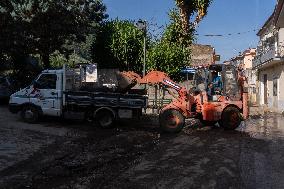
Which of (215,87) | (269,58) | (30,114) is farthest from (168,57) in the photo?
(30,114)

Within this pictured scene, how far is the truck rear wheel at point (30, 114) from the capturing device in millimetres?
18328

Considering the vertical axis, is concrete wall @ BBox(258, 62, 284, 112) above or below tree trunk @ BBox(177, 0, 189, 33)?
below

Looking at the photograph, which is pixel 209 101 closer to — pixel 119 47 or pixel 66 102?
pixel 66 102

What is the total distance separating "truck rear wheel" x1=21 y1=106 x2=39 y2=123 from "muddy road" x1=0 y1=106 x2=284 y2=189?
1.22 ft

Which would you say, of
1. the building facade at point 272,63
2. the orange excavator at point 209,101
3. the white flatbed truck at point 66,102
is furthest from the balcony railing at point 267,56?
the white flatbed truck at point 66,102

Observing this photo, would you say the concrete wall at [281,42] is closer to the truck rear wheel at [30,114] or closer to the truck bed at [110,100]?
the truck bed at [110,100]

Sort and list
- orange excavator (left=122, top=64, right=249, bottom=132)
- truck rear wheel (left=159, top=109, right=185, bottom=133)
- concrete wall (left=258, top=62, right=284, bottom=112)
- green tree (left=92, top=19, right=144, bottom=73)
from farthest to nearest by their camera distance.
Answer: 1. concrete wall (left=258, top=62, right=284, bottom=112)
2. green tree (left=92, top=19, right=144, bottom=73)
3. orange excavator (left=122, top=64, right=249, bottom=132)
4. truck rear wheel (left=159, top=109, right=185, bottom=133)

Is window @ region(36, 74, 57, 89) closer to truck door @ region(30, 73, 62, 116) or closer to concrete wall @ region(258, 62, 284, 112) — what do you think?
truck door @ region(30, 73, 62, 116)

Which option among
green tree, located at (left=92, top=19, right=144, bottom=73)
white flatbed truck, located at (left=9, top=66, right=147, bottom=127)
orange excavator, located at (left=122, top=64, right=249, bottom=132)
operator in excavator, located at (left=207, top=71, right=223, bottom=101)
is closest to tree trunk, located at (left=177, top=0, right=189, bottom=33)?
green tree, located at (left=92, top=19, right=144, bottom=73)

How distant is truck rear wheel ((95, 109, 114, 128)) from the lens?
18.1m

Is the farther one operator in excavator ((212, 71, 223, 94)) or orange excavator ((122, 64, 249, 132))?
operator in excavator ((212, 71, 223, 94))

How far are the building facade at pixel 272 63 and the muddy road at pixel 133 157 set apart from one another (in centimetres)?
1544

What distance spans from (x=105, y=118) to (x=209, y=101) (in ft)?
14.2

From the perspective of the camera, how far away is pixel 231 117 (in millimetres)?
18688
